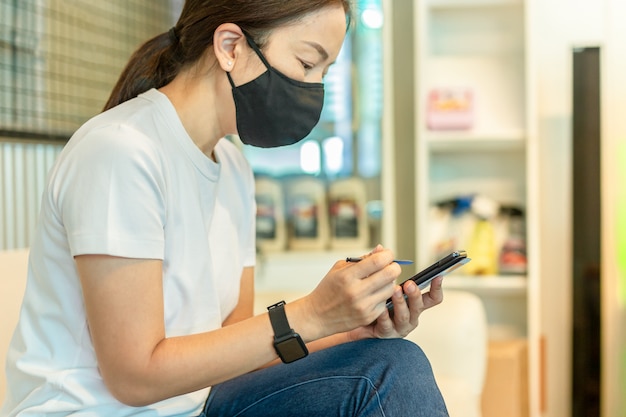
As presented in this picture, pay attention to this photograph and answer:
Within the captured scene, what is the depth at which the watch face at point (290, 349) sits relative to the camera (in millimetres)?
1045

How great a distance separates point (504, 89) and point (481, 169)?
286mm

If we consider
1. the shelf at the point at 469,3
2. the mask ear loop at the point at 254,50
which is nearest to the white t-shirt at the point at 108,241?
the mask ear loop at the point at 254,50

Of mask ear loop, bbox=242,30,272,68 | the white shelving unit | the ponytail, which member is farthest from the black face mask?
the white shelving unit

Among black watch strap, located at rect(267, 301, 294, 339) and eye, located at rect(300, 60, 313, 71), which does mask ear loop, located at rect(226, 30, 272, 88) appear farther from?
black watch strap, located at rect(267, 301, 294, 339)

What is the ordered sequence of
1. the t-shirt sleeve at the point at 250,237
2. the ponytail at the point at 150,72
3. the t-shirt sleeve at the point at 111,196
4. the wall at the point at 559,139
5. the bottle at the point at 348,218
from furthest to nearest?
1. the bottle at the point at 348,218
2. the wall at the point at 559,139
3. the t-shirt sleeve at the point at 250,237
4. the ponytail at the point at 150,72
5. the t-shirt sleeve at the point at 111,196

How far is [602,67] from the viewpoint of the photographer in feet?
8.22

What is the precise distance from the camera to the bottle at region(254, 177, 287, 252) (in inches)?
109

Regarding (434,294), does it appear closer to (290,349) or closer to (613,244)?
(290,349)

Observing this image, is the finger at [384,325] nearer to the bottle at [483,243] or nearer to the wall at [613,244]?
the bottle at [483,243]

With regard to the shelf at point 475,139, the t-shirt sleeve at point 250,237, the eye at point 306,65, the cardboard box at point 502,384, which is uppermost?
the eye at point 306,65

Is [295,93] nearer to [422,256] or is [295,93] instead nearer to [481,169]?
[422,256]

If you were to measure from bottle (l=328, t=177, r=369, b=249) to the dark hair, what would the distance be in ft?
4.90

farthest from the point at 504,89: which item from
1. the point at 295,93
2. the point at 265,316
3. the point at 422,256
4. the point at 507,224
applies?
the point at 265,316

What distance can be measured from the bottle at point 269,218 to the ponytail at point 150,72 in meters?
1.52
